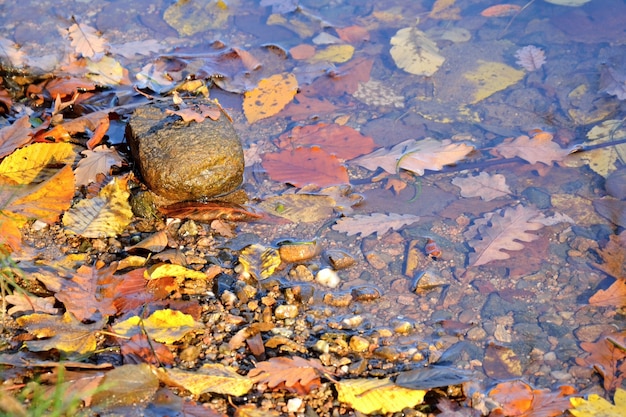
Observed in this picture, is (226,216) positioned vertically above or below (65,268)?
below

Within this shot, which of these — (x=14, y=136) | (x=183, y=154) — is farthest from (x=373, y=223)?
(x=14, y=136)

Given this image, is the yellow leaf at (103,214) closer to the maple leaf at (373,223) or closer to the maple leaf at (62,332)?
the maple leaf at (62,332)

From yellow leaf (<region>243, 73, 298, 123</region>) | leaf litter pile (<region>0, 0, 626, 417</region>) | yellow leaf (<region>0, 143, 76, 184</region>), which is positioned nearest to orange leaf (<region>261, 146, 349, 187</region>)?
leaf litter pile (<region>0, 0, 626, 417</region>)

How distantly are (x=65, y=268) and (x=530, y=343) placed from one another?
2.11m

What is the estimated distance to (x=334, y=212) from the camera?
11.1 ft

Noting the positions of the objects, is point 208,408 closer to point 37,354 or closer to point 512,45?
point 37,354

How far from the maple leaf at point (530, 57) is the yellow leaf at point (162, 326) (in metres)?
3.42

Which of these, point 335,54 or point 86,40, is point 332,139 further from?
point 86,40

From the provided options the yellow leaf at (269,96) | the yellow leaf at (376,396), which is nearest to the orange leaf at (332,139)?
the yellow leaf at (269,96)

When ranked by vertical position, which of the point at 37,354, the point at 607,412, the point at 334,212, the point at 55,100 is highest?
the point at 55,100

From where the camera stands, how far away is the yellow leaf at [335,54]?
4.79 metres

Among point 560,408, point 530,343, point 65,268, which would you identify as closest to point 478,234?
point 530,343

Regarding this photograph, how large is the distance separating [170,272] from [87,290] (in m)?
0.36

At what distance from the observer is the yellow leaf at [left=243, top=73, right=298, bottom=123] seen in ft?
13.7
